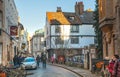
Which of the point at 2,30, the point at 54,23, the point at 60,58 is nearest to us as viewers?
the point at 2,30

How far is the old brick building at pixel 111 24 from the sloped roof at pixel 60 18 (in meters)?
49.8

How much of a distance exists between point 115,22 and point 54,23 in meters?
53.2

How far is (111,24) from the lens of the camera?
33.4 m

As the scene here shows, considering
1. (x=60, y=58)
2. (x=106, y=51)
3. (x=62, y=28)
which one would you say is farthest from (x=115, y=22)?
(x=62, y=28)

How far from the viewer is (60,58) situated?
69.3 metres

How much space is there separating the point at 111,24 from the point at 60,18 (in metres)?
54.1

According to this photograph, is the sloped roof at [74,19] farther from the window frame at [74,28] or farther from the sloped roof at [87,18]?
the sloped roof at [87,18]

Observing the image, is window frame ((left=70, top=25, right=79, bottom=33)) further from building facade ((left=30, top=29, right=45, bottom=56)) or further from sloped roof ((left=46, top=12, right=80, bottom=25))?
building facade ((left=30, top=29, right=45, bottom=56))

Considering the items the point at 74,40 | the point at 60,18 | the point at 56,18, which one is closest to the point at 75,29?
the point at 74,40

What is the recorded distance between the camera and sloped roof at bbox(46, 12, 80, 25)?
3383 inches

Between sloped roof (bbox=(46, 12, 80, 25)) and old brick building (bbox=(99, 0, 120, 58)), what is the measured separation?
164 feet

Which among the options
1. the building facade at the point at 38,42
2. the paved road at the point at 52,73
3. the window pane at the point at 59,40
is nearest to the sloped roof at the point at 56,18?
the window pane at the point at 59,40

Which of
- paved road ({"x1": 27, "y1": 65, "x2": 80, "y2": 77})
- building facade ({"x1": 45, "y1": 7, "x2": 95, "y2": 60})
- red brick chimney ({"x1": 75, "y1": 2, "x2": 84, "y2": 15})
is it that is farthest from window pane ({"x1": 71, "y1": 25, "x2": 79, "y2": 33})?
paved road ({"x1": 27, "y1": 65, "x2": 80, "y2": 77})

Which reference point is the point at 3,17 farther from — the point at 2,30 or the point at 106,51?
the point at 106,51
